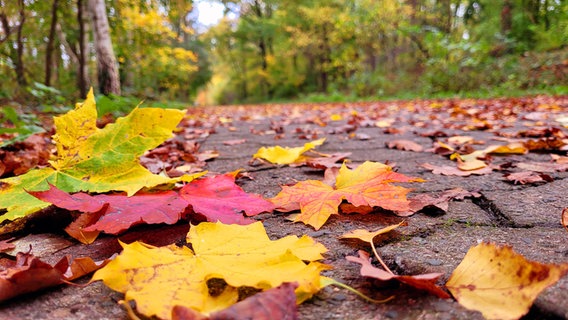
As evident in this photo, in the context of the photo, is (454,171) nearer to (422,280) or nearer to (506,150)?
(506,150)

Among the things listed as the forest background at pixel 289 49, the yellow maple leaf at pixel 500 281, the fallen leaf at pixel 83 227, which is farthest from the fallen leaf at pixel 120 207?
the forest background at pixel 289 49

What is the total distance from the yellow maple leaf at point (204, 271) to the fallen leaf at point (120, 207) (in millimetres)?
158

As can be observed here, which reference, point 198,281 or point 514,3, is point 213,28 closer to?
point 514,3

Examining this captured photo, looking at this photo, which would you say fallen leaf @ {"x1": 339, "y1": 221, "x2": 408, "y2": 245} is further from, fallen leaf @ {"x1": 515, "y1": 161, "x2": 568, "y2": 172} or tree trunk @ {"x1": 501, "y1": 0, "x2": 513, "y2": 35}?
tree trunk @ {"x1": 501, "y1": 0, "x2": 513, "y2": 35}

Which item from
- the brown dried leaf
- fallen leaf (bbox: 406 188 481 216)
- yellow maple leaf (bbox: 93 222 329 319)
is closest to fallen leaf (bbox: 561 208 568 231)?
the brown dried leaf

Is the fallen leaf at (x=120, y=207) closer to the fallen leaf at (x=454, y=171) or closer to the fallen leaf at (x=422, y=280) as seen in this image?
the fallen leaf at (x=422, y=280)

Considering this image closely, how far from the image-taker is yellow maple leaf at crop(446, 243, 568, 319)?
0.48 meters

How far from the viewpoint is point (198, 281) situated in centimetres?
55

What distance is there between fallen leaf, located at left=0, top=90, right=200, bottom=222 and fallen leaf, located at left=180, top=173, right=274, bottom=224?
0.09 meters

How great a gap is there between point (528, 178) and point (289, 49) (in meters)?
22.8

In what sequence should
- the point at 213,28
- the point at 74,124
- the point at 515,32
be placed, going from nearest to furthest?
the point at 74,124 → the point at 515,32 → the point at 213,28

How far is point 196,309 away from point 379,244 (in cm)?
43

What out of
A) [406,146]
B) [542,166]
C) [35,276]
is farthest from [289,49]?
[35,276]

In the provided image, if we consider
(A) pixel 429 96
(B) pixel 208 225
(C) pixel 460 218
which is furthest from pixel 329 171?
(A) pixel 429 96
